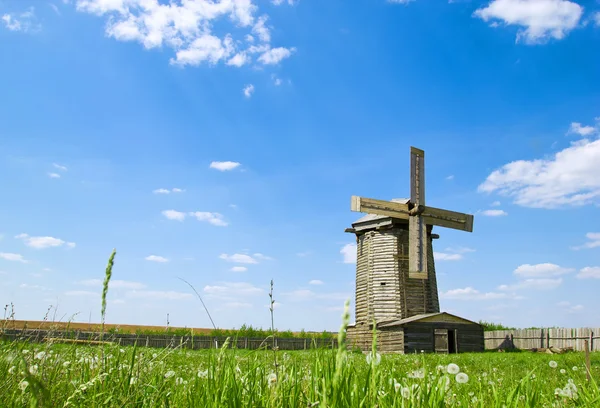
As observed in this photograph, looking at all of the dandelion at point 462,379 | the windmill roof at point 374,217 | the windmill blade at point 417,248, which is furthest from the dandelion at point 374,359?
the windmill roof at point 374,217

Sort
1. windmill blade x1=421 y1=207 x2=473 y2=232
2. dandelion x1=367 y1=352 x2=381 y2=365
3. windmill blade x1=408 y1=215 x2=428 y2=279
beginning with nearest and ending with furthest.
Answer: dandelion x1=367 y1=352 x2=381 y2=365
windmill blade x1=408 y1=215 x2=428 y2=279
windmill blade x1=421 y1=207 x2=473 y2=232

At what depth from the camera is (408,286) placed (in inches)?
1098

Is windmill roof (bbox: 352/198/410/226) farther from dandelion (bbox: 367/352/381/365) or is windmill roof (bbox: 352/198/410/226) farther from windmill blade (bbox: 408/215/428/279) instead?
dandelion (bbox: 367/352/381/365)

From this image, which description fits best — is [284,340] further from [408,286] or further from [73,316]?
[73,316]

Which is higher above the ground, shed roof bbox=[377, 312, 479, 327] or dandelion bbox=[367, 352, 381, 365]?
dandelion bbox=[367, 352, 381, 365]

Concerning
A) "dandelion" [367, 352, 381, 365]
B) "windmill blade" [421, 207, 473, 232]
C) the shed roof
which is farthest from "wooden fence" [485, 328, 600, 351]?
"dandelion" [367, 352, 381, 365]

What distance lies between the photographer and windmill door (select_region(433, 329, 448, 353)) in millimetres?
29145

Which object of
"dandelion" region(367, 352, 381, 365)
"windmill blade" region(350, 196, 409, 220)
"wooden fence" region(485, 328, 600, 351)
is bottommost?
"wooden fence" region(485, 328, 600, 351)

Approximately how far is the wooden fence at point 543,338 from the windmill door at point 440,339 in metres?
11.2

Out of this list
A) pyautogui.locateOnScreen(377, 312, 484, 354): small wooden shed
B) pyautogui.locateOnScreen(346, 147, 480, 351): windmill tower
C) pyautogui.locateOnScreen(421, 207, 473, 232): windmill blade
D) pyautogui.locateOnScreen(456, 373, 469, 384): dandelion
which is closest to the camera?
pyautogui.locateOnScreen(456, 373, 469, 384): dandelion

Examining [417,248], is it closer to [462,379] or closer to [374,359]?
[462,379]

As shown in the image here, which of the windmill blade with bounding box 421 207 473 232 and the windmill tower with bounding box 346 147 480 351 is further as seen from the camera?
the windmill blade with bounding box 421 207 473 232

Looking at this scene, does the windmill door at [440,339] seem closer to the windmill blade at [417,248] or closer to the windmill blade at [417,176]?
the windmill blade at [417,248]

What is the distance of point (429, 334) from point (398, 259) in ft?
14.4
